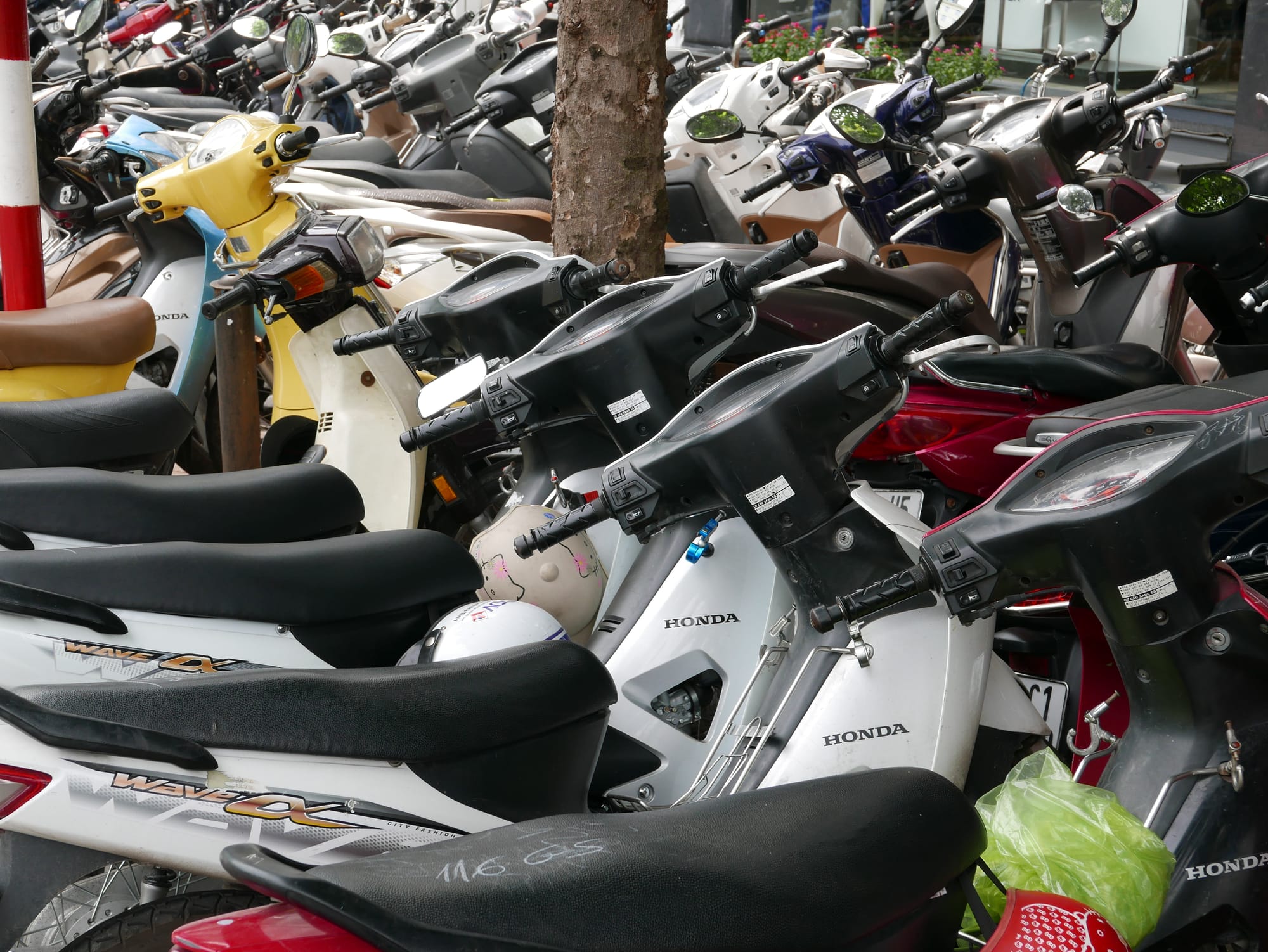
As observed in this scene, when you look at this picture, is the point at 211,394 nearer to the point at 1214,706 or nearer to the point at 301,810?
the point at 301,810

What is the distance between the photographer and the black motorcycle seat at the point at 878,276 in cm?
321

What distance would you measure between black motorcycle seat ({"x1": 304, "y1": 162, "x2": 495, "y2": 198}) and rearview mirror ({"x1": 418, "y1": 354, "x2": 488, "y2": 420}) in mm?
2708

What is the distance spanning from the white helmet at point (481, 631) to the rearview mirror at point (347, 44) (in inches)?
215

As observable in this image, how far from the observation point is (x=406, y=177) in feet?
17.5

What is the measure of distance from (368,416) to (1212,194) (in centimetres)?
228

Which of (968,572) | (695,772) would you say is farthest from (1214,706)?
(695,772)

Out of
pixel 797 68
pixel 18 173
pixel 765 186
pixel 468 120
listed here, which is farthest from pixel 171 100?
pixel 765 186

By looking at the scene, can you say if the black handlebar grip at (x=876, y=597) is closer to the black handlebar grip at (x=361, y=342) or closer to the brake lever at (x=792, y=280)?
the brake lever at (x=792, y=280)

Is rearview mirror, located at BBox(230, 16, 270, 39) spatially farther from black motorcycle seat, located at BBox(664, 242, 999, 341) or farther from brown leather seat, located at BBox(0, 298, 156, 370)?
black motorcycle seat, located at BBox(664, 242, 999, 341)

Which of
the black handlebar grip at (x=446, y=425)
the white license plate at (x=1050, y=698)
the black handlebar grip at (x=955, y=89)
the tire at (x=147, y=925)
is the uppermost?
the black handlebar grip at (x=955, y=89)

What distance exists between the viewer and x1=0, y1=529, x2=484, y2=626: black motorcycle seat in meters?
2.09

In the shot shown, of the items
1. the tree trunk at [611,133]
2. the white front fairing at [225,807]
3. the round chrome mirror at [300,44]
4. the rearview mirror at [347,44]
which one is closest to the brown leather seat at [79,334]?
the round chrome mirror at [300,44]

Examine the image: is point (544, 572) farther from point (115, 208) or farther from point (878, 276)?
point (115, 208)

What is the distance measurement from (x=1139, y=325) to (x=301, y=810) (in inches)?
96.7
